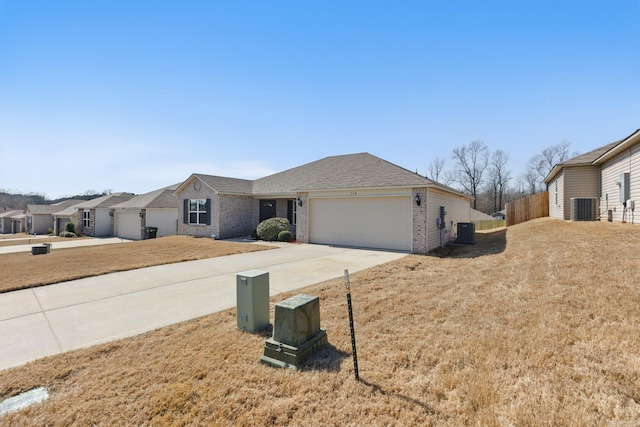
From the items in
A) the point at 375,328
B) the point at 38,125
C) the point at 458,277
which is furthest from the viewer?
the point at 38,125

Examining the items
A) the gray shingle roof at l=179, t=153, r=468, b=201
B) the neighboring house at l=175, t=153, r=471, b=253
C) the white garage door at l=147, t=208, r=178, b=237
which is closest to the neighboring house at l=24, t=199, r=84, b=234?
the white garage door at l=147, t=208, r=178, b=237

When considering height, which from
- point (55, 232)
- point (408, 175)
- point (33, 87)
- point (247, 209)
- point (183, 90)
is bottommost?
point (55, 232)

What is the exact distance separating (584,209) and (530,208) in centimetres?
792

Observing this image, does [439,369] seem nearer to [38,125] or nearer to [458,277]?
[458,277]

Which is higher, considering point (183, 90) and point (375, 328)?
A: point (183, 90)

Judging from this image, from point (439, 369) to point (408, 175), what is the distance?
1067cm

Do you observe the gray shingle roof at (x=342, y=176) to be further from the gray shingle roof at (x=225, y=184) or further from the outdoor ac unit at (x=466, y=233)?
Result: the outdoor ac unit at (x=466, y=233)

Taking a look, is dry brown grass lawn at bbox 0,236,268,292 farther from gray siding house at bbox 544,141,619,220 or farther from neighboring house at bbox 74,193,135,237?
neighboring house at bbox 74,193,135,237

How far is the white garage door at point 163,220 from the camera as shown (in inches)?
877

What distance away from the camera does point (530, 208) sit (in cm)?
2084

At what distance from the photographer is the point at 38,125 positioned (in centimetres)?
1039

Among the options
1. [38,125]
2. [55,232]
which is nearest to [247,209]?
[38,125]

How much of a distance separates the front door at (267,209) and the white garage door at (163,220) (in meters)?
7.80

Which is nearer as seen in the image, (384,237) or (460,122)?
(384,237)
